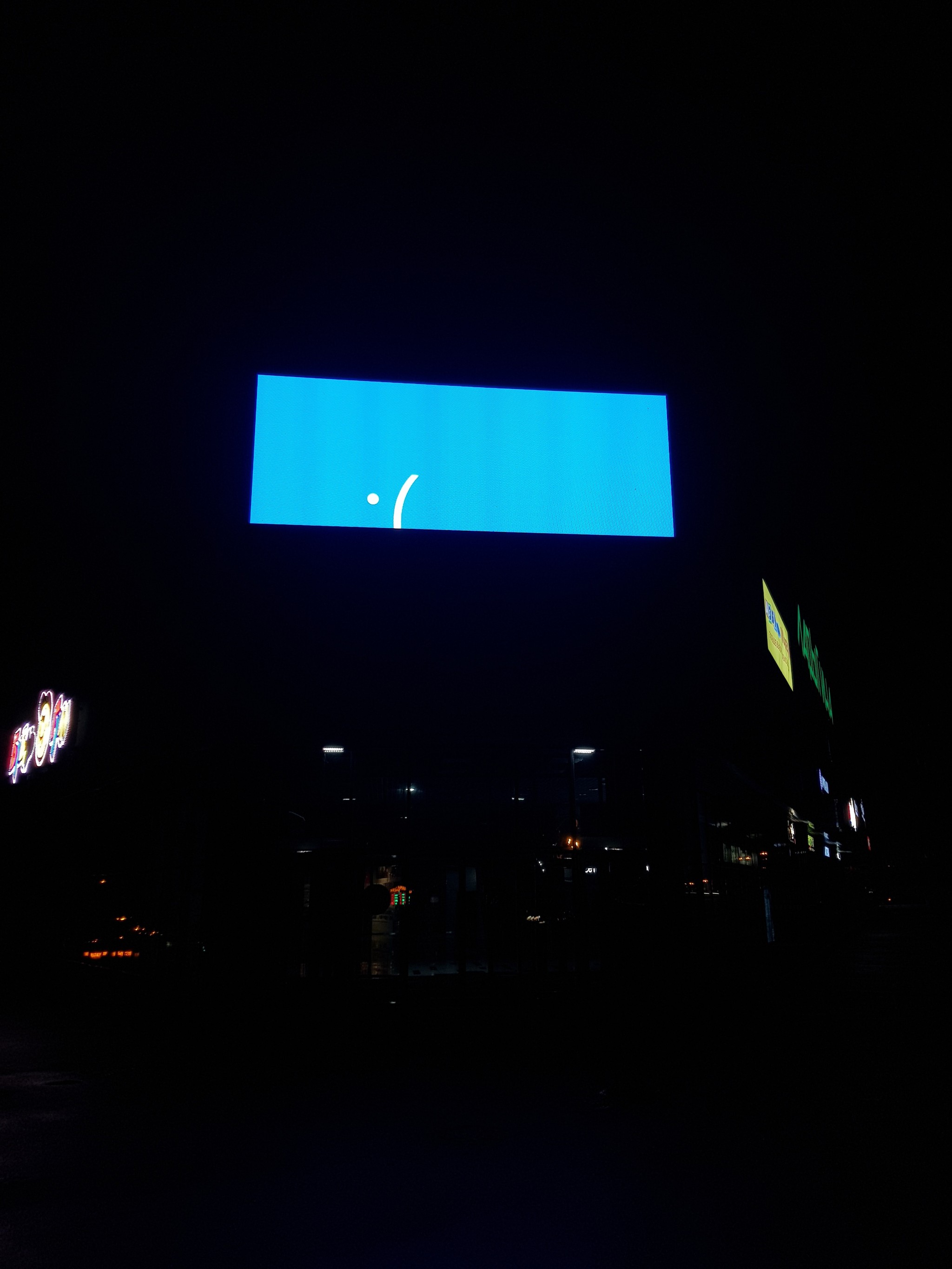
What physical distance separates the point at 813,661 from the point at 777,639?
1249 cm

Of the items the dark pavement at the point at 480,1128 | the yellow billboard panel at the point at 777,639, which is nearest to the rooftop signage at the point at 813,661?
the yellow billboard panel at the point at 777,639

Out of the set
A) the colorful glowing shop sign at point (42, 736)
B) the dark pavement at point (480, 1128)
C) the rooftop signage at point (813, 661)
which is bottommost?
the dark pavement at point (480, 1128)

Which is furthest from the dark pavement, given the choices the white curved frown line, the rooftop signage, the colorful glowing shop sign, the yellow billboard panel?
the rooftop signage

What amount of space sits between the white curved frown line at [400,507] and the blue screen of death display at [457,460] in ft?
0.04

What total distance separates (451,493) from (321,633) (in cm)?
293

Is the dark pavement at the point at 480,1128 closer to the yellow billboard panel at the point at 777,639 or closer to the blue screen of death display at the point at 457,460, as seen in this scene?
the blue screen of death display at the point at 457,460

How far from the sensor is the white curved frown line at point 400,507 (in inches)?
451

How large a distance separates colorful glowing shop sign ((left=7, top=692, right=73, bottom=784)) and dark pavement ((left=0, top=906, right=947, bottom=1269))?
6002 mm

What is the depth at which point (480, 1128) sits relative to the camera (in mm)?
6574

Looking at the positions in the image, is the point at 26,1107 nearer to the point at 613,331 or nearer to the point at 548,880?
the point at 548,880

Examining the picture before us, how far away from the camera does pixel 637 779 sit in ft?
46.0

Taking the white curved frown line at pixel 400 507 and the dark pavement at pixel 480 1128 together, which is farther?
the white curved frown line at pixel 400 507

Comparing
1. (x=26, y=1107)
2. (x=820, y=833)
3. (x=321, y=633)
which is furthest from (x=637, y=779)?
(x=820, y=833)

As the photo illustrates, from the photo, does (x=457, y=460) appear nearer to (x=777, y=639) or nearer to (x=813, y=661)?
(x=777, y=639)
